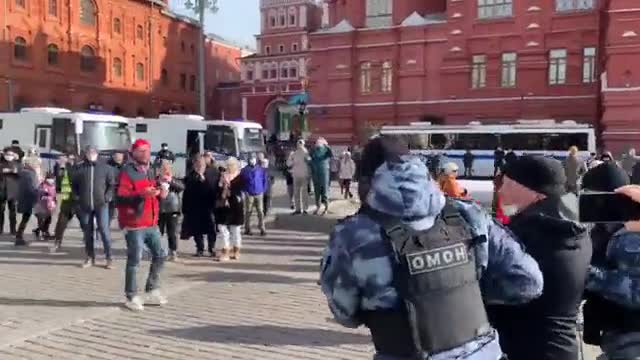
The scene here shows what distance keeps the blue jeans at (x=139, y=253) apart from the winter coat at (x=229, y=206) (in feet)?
10.8

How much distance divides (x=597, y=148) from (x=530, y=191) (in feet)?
104

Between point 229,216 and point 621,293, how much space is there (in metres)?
8.80

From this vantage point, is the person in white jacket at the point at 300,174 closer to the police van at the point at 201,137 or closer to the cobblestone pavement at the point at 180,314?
the cobblestone pavement at the point at 180,314

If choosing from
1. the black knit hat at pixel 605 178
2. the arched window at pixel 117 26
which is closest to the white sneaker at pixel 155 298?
the black knit hat at pixel 605 178

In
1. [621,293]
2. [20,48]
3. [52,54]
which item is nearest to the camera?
[621,293]

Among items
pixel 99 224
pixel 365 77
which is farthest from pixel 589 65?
pixel 99 224

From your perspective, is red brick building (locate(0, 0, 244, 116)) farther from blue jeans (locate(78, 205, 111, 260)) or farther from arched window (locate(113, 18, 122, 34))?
blue jeans (locate(78, 205, 111, 260))

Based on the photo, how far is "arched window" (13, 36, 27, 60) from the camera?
45.2 meters

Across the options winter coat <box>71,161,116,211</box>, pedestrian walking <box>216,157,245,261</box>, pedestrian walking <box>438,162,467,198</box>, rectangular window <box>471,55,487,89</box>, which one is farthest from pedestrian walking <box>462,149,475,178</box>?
winter coat <box>71,161,116,211</box>

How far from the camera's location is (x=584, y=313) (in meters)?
3.29

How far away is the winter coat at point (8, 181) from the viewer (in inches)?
540

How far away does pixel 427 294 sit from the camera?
8.47ft

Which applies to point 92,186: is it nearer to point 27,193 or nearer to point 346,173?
point 27,193

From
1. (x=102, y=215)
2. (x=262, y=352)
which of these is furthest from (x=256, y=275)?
(x=262, y=352)
